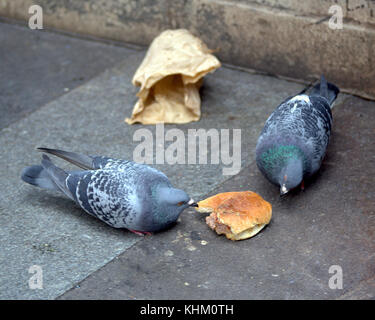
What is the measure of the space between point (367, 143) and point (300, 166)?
955mm

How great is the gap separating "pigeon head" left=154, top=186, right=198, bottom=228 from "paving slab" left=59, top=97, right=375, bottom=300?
182mm

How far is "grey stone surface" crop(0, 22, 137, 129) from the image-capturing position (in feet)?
19.4

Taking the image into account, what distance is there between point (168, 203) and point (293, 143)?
91 cm

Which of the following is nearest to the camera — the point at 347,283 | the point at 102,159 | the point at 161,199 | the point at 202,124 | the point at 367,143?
the point at 347,283

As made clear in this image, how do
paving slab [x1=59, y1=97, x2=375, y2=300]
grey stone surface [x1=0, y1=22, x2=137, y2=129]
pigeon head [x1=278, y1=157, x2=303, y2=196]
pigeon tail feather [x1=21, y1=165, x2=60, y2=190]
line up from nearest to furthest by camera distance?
paving slab [x1=59, y1=97, x2=375, y2=300], pigeon head [x1=278, y1=157, x2=303, y2=196], pigeon tail feather [x1=21, y1=165, x2=60, y2=190], grey stone surface [x1=0, y1=22, x2=137, y2=129]

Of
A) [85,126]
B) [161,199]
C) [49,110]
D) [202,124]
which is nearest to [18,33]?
[49,110]

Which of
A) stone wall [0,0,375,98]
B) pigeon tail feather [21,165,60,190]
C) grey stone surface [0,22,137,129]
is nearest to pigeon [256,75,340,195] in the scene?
stone wall [0,0,375,98]

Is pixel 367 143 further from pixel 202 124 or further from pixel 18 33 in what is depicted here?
pixel 18 33

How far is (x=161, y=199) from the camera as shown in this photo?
157 inches

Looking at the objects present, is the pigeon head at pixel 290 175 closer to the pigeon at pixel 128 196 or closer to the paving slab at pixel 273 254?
the paving slab at pixel 273 254

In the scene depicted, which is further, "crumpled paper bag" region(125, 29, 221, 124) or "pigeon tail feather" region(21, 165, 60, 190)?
"crumpled paper bag" region(125, 29, 221, 124)

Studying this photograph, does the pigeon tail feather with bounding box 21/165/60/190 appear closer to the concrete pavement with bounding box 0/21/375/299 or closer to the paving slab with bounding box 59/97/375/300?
the concrete pavement with bounding box 0/21/375/299

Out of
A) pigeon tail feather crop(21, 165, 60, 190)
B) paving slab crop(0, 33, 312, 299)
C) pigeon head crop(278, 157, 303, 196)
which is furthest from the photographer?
pigeon tail feather crop(21, 165, 60, 190)

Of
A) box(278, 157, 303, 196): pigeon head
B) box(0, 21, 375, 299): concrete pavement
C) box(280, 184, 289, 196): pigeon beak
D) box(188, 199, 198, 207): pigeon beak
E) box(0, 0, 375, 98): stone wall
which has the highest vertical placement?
box(0, 0, 375, 98): stone wall
